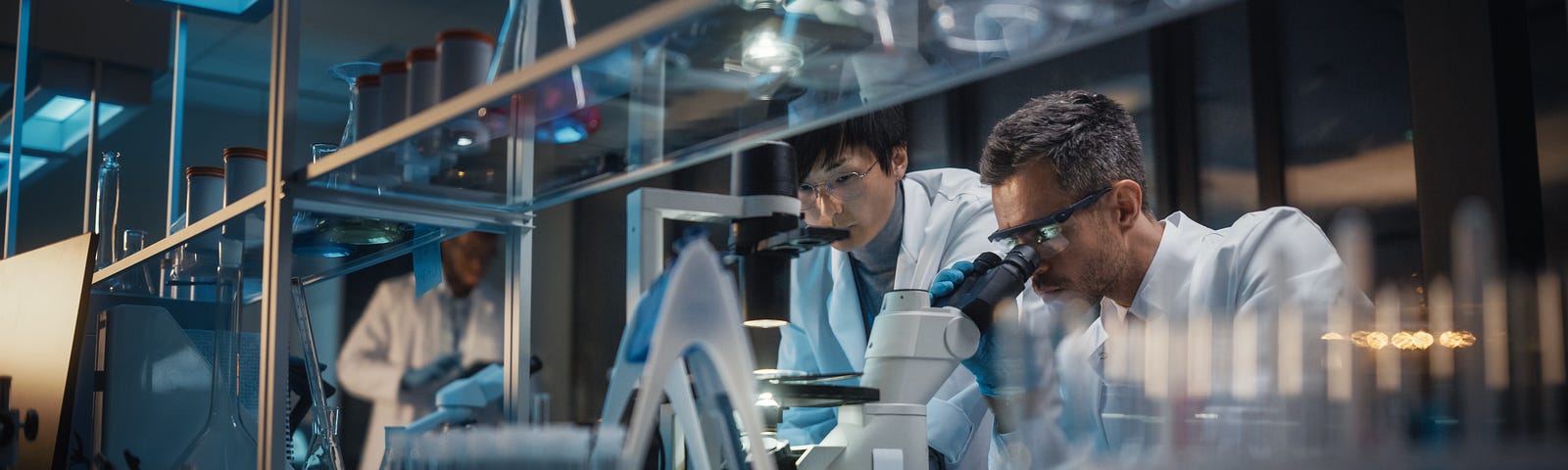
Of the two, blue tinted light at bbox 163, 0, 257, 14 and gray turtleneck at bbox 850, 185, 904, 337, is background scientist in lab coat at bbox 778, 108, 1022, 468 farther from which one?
blue tinted light at bbox 163, 0, 257, 14

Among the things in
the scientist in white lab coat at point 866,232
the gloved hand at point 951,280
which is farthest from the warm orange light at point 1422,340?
the scientist in white lab coat at point 866,232

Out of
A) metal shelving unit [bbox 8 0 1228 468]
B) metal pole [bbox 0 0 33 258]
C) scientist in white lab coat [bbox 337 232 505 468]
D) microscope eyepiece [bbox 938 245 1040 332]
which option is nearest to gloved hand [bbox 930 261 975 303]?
microscope eyepiece [bbox 938 245 1040 332]

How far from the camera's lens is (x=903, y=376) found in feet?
4.52

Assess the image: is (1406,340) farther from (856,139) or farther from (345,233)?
(345,233)

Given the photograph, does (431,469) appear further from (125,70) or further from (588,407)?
(588,407)

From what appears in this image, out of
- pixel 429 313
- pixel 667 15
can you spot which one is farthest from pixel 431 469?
pixel 429 313

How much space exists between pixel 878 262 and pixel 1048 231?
0.86m

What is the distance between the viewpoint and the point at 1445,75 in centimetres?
205

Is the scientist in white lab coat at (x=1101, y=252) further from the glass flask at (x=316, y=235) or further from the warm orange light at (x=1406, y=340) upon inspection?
the glass flask at (x=316, y=235)

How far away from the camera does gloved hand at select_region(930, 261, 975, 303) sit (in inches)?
60.5

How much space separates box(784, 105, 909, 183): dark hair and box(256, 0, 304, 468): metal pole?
1.69 metres

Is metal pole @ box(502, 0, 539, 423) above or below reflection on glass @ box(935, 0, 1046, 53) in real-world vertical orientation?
below

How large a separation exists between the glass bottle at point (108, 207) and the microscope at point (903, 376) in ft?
5.36

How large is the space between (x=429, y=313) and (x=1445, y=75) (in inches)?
160
